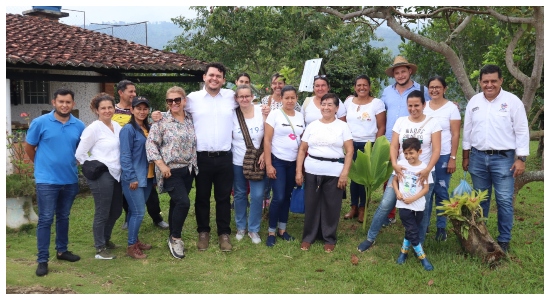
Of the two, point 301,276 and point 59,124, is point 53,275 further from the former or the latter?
point 301,276

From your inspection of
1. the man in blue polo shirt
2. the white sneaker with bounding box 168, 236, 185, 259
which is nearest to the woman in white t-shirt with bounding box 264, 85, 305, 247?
the white sneaker with bounding box 168, 236, 185, 259

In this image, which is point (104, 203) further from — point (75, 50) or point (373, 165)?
point (75, 50)

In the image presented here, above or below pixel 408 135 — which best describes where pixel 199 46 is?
above

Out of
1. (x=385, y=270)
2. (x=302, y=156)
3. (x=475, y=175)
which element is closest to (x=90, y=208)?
(x=302, y=156)

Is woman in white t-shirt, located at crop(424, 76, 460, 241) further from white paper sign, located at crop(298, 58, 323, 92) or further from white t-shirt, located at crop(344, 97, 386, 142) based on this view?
white paper sign, located at crop(298, 58, 323, 92)

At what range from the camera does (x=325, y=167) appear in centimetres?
532

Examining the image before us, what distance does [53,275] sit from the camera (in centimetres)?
479

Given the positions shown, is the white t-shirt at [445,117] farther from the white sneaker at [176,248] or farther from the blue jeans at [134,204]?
the blue jeans at [134,204]

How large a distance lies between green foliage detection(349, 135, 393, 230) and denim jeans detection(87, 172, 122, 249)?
2491mm

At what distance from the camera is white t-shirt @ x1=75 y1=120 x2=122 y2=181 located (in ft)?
16.0

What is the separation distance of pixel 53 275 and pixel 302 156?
2519 millimetres

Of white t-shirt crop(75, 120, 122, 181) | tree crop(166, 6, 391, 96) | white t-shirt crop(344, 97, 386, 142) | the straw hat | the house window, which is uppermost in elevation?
tree crop(166, 6, 391, 96)

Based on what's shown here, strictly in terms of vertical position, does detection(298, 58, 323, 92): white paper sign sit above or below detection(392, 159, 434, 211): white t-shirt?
above

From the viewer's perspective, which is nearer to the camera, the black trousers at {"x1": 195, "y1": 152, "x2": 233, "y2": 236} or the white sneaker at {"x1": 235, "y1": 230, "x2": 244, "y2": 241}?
the black trousers at {"x1": 195, "y1": 152, "x2": 233, "y2": 236}
